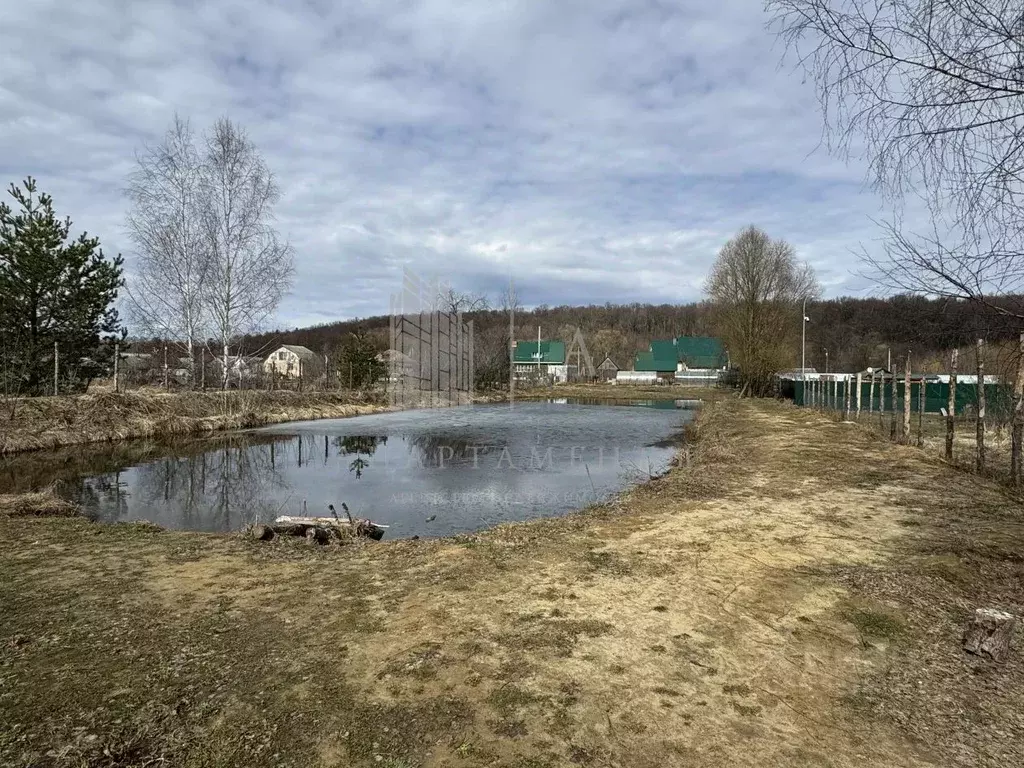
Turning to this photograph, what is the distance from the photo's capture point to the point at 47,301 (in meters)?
16.2

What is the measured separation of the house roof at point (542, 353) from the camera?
2724 inches

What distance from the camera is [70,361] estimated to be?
1731cm

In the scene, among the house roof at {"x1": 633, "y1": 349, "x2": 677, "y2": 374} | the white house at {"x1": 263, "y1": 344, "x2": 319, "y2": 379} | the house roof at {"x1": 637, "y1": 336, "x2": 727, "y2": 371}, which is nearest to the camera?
the white house at {"x1": 263, "y1": 344, "x2": 319, "y2": 379}

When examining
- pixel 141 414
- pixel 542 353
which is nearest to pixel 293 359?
pixel 542 353

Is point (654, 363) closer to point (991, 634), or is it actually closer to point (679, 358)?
point (679, 358)

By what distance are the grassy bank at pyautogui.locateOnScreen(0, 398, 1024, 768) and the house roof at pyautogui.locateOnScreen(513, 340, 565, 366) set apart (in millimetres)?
62506

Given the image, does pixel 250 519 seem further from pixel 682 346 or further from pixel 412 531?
pixel 682 346

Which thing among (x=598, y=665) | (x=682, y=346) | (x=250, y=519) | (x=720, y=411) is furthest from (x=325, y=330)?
(x=598, y=665)

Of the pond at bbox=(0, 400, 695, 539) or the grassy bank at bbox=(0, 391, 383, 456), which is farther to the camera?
the grassy bank at bbox=(0, 391, 383, 456)

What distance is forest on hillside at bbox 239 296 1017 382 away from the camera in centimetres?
319

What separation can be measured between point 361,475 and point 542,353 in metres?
60.3

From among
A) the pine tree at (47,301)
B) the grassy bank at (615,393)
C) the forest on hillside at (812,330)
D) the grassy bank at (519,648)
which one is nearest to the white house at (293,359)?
the forest on hillside at (812,330)

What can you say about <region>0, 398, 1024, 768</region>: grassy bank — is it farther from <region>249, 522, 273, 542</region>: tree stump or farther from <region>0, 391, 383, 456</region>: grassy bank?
<region>0, 391, 383, 456</region>: grassy bank

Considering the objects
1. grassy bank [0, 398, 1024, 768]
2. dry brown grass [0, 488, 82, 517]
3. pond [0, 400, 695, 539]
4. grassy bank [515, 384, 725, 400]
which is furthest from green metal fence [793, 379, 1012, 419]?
dry brown grass [0, 488, 82, 517]
